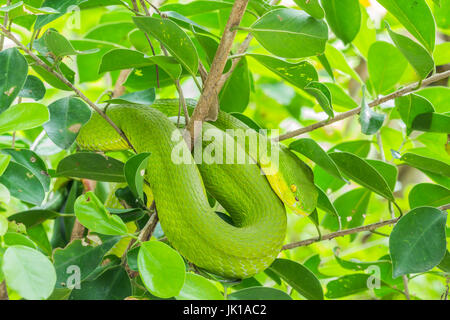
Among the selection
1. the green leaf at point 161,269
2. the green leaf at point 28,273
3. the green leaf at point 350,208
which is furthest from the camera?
the green leaf at point 350,208

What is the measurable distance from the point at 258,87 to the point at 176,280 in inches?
66.9

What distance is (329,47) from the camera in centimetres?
145

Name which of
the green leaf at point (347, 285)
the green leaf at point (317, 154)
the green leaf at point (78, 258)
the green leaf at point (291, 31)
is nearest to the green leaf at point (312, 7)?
the green leaf at point (291, 31)

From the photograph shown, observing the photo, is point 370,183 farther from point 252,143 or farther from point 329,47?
point 329,47

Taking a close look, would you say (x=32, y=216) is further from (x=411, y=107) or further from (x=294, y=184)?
(x=411, y=107)

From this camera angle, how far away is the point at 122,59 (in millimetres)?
1069

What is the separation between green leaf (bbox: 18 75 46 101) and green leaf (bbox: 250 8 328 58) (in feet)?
1.53

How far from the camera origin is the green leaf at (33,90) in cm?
106

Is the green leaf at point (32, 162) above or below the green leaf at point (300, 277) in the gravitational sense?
above

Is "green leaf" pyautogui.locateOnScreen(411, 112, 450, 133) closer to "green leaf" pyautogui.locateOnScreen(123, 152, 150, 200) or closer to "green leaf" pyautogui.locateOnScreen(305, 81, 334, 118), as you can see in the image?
"green leaf" pyautogui.locateOnScreen(305, 81, 334, 118)

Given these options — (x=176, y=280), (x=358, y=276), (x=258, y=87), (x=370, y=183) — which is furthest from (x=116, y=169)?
(x=258, y=87)

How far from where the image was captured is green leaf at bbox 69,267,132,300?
100 centimetres

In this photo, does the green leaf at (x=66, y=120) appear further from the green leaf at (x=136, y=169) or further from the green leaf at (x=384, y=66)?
the green leaf at (x=384, y=66)

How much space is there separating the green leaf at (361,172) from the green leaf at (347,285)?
11.9 inches
